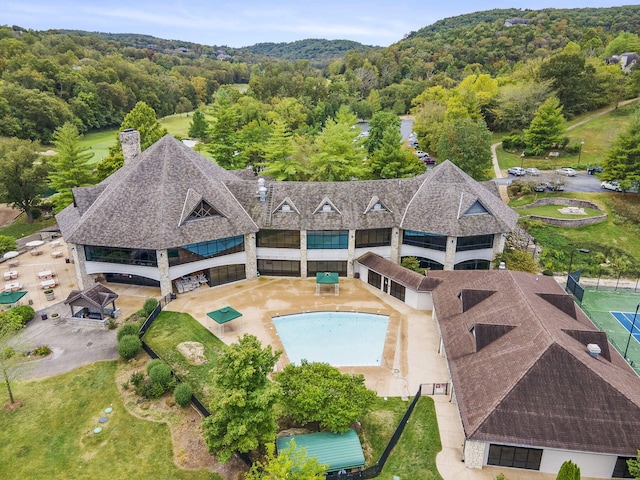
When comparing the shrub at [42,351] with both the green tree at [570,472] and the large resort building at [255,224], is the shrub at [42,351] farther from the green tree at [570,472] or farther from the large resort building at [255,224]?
the green tree at [570,472]

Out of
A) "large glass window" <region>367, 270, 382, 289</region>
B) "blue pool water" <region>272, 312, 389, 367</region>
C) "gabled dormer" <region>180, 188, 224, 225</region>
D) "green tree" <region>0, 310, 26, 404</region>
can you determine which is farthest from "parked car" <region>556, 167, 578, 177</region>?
"green tree" <region>0, 310, 26, 404</region>

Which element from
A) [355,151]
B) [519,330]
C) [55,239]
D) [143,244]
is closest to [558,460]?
[519,330]

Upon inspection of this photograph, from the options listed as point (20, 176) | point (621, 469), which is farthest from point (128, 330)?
point (20, 176)

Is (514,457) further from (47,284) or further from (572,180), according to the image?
(572,180)

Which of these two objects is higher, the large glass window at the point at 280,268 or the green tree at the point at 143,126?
the green tree at the point at 143,126

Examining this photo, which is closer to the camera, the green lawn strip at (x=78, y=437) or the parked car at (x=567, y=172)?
the green lawn strip at (x=78, y=437)

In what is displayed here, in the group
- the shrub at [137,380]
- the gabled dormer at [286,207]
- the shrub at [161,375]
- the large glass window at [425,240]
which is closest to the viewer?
the shrub at [161,375]

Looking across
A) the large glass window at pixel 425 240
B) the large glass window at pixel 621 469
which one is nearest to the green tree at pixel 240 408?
the large glass window at pixel 621 469
